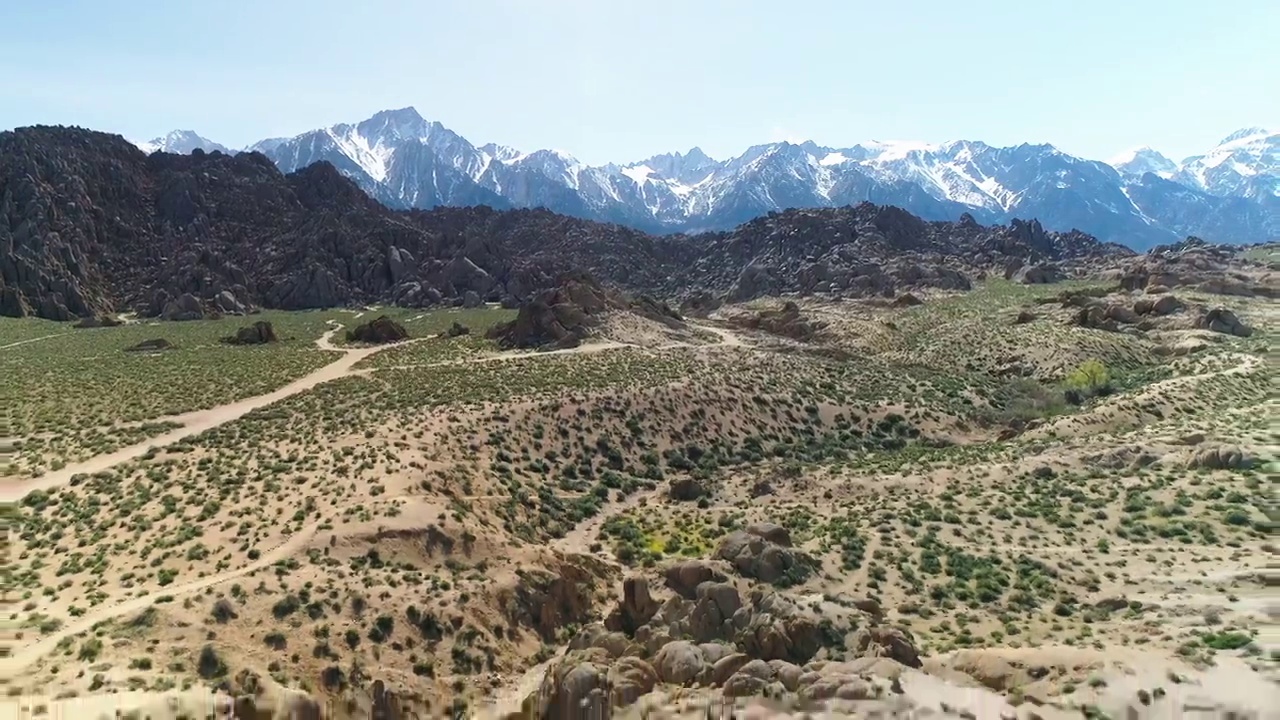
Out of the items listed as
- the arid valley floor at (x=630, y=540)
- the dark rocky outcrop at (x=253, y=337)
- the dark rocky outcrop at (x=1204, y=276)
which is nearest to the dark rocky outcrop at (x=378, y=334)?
the dark rocky outcrop at (x=253, y=337)

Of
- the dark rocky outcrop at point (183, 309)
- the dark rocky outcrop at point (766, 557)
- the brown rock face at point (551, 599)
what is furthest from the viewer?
the dark rocky outcrop at point (183, 309)

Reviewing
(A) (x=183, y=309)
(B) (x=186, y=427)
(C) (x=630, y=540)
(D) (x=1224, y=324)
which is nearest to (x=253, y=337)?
(A) (x=183, y=309)

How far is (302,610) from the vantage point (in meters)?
23.2

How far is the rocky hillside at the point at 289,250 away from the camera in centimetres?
12769

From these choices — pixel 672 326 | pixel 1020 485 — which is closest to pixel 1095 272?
pixel 672 326

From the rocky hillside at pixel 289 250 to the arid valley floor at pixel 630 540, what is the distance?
73.2m

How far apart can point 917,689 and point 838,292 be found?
126 metres

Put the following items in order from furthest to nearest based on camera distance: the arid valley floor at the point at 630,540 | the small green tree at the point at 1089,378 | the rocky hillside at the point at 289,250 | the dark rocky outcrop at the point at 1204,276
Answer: the rocky hillside at the point at 289,250
the dark rocky outcrop at the point at 1204,276
the small green tree at the point at 1089,378
the arid valley floor at the point at 630,540

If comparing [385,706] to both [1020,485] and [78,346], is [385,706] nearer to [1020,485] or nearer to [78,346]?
[1020,485]

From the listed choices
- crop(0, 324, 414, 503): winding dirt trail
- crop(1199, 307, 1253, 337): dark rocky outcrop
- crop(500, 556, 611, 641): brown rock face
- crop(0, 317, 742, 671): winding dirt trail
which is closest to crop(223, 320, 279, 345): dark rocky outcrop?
crop(0, 324, 414, 503): winding dirt trail

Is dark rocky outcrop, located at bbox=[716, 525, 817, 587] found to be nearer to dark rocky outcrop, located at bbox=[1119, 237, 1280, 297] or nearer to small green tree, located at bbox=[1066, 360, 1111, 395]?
small green tree, located at bbox=[1066, 360, 1111, 395]

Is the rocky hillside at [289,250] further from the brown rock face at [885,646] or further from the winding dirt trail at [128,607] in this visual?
the brown rock face at [885,646]

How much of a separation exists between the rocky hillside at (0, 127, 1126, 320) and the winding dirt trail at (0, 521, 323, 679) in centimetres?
10625

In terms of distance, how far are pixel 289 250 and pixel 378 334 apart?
7152 cm
